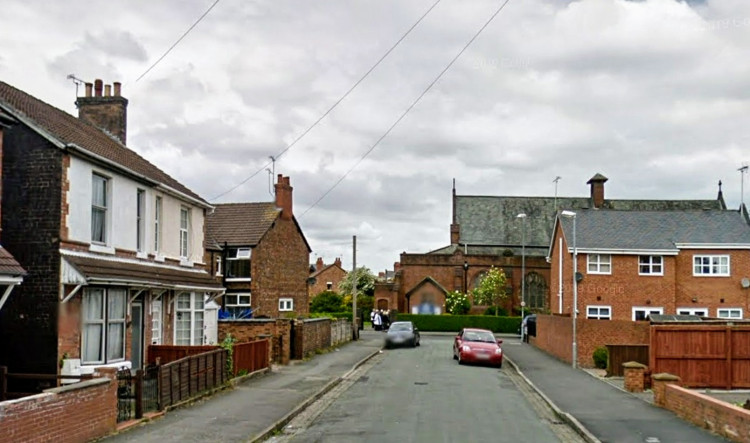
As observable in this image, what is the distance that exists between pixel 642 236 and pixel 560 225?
5.00 metres

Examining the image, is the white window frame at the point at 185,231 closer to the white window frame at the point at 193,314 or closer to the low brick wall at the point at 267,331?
the white window frame at the point at 193,314

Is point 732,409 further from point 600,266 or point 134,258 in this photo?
point 600,266

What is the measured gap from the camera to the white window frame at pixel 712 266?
150ft

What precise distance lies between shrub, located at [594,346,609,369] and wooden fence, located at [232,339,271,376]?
1328 centimetres

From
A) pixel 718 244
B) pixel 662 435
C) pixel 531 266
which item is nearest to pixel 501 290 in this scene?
pixel 531 266

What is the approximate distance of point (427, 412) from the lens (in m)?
A: 18.6

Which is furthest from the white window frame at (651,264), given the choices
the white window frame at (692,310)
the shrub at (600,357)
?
the shrub at (600,357)

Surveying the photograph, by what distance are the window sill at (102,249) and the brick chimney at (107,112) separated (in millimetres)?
8937

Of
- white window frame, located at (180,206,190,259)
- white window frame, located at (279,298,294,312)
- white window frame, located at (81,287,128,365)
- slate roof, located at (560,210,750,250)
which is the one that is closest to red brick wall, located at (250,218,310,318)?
white window frame, located at (279,298,294,312)

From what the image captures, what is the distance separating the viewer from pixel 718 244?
150ft

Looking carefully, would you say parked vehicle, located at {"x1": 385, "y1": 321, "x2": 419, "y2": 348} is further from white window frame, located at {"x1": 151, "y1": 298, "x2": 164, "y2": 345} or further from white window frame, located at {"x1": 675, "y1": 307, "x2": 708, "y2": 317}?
white window frame, located at {"x1": 151, "y1": 298, "x2": 164, "y2": 345}

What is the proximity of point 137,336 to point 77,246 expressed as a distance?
4.38 m

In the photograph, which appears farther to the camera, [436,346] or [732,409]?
[436,346]

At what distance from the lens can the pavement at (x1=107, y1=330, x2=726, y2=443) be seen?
1500 cm
